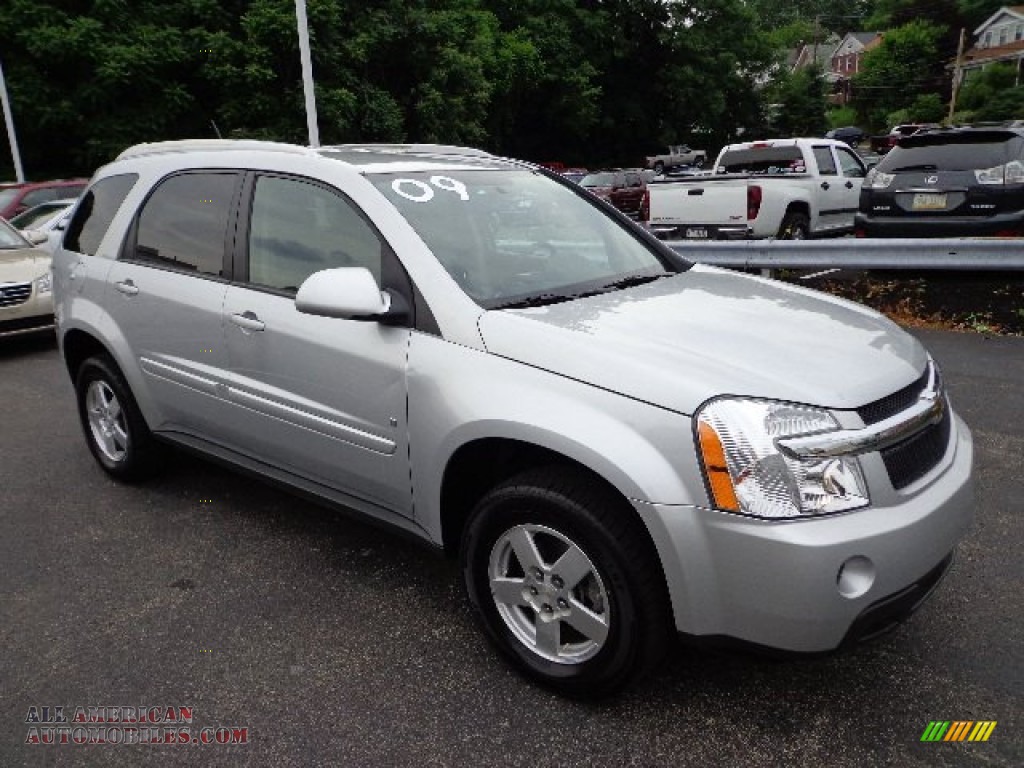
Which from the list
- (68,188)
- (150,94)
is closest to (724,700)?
(68,188)

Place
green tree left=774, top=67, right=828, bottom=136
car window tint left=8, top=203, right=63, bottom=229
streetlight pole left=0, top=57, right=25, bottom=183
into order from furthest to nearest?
green tree left=774, top=67, right=828, bottom=136 → streetlight pole left=0, top=57, right=25, bottom=183 → car window tint left=8, top=203, right=63, bottom=229

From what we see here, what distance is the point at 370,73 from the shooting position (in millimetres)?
25078

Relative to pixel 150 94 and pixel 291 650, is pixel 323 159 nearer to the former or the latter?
pixel 291 650

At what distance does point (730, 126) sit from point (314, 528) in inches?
1988

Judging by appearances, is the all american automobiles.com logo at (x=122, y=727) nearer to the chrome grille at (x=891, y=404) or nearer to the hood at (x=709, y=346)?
the hood at (x=709, y=346)

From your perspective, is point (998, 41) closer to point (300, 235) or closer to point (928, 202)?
point (928, 202)

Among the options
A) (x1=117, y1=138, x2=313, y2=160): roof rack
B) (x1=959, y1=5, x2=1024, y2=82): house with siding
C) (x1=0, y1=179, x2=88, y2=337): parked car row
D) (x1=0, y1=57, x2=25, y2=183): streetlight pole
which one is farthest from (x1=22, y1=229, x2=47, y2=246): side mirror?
(x1=959, y1=5, x2=1024, y2=82): house with siding

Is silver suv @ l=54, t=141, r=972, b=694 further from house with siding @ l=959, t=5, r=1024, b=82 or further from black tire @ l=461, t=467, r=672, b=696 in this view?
house with siding @ l=959, t=5, r=1024, b=82

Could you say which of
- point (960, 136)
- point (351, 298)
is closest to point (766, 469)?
point (351, 298)

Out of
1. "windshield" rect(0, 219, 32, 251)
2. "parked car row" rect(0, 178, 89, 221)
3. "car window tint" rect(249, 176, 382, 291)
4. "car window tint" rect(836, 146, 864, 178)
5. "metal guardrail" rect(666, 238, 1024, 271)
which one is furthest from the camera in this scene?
"car window tint" rect(836, 146, 864, 178)

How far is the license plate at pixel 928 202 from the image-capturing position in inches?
312

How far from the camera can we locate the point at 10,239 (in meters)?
8.94

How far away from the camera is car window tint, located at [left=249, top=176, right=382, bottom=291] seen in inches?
121

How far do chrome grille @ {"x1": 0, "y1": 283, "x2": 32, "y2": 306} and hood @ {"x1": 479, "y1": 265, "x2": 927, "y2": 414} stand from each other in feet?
23.5
